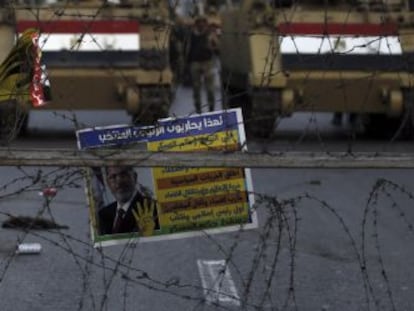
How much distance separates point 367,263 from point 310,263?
41cm

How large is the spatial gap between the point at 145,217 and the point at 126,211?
0.11m

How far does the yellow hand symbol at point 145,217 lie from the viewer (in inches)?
205

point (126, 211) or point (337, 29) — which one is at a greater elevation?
point (337, 29)

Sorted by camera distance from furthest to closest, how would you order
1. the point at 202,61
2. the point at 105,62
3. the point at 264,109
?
1. the point at 202,61
2. the point at 264,109
3. the point at 105,62

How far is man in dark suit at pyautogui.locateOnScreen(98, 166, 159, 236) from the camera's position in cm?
519

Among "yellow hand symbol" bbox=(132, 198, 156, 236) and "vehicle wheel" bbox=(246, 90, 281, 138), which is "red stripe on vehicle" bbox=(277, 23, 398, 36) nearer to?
"vehicle wheel" bbox=(246, 90, 281, 138)

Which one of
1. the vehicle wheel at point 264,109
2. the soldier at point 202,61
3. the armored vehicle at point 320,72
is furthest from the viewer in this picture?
the soldier at point 202,61

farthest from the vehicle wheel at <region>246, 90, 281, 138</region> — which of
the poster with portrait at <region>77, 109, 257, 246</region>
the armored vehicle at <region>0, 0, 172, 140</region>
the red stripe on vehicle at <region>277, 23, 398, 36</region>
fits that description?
the poster with portrait at <region>77, 109, 257, 246</region>

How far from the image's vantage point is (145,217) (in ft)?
17.1

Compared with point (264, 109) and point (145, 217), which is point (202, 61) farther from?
point (145, 217)

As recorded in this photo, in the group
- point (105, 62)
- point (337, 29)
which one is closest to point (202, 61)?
point (105, 62)

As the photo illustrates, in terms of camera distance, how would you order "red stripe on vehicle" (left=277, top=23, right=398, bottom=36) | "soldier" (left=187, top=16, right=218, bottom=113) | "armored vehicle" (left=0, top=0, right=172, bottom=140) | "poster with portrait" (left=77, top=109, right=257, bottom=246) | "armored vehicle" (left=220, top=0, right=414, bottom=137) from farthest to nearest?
"soldier" (left=187, top=16, right=218, bottom=113) → "armored vehicle" (left=0, top=0, right=172, bottom=140) → "armored vehicle" (left=220, top=0, right=414, bottom=137) → "red stripe on vehicle" (left=277, top=23, right=398, bottom=36) → "poster with portrait" (left=77, top=109, right=257, bottom=246)

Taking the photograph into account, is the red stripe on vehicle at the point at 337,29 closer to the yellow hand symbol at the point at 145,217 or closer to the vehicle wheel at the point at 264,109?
the vehicle wheel at the point at 264,109

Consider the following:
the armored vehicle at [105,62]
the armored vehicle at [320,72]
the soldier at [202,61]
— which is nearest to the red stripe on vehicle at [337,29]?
the armored vehicle at [320,72]
